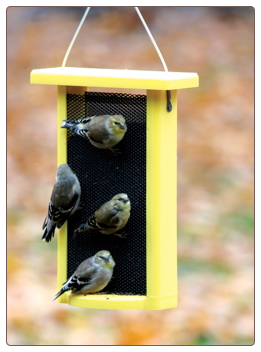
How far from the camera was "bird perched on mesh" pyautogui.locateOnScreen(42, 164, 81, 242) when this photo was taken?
5.75m

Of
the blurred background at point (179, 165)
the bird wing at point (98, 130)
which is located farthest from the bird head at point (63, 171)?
the blurred background at point (179, 165)

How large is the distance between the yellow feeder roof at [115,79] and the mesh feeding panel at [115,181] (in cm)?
21

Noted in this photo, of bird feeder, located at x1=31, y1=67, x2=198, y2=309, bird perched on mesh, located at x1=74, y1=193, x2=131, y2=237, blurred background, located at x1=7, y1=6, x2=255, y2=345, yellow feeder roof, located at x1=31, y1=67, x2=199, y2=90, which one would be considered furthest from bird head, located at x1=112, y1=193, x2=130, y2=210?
blurred background, located at x1=7, y1=6, x2=255, y2=345

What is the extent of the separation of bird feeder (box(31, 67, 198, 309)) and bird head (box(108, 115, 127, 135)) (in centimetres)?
13

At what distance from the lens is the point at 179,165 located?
1235cm

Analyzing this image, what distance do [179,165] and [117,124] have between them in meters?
6.82

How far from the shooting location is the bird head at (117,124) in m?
5.56

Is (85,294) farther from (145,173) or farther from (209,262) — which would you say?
(209,262)

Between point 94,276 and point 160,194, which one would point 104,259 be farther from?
point 160,194

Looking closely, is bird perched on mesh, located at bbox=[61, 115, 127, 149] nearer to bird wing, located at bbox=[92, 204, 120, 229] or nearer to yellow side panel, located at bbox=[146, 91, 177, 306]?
yellow side panel, located at bbox=[146, 91, 177, 306]

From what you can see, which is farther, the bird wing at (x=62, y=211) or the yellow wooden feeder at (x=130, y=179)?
the bird wing at (x=62, y=211)

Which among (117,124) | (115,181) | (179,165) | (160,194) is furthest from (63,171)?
(179,165)

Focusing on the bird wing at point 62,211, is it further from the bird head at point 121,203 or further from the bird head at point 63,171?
the bird head at point 121,203

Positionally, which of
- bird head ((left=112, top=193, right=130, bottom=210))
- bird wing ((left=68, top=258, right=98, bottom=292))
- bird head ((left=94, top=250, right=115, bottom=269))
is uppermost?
bird head ((left=112, top=193, right=130, bottom=210))
